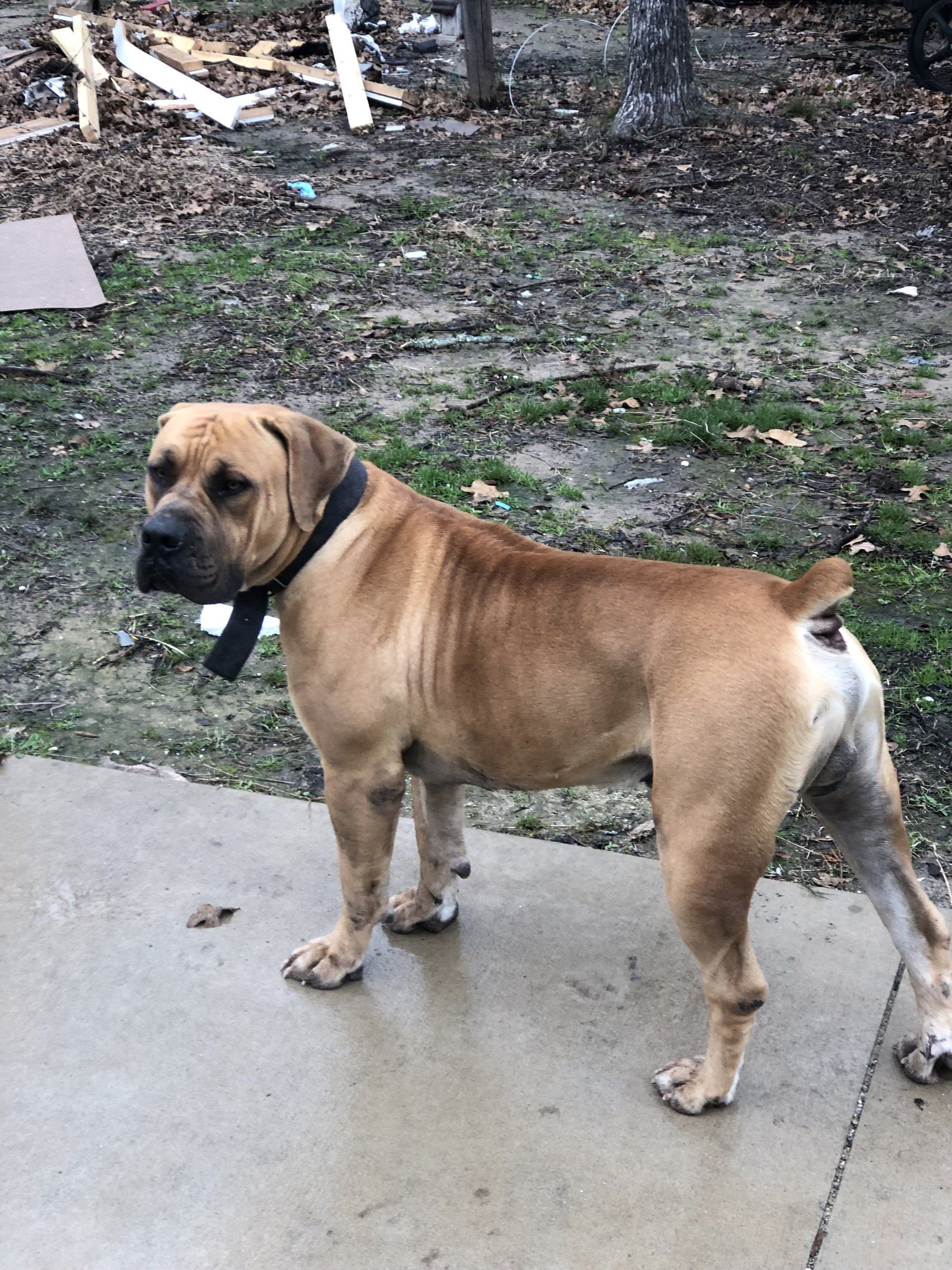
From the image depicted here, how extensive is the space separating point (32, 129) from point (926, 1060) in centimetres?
1230

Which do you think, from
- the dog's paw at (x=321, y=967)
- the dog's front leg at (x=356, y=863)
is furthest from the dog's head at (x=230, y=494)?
the dog's paw at (x=321, y=967)

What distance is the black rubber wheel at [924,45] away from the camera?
12984 millimetres

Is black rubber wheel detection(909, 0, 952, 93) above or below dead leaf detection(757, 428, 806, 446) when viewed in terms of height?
above

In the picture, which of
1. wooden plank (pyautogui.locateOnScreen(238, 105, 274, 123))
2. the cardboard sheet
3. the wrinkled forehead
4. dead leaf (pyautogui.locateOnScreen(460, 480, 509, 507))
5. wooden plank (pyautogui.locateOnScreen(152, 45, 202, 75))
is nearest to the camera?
the wrinkled forehead

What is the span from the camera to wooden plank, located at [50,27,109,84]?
42.2 feet

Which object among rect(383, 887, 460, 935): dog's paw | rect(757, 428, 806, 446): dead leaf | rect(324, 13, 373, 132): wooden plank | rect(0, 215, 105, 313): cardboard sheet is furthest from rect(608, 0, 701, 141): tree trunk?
rect(383, 887, 460, 935): dog's paw

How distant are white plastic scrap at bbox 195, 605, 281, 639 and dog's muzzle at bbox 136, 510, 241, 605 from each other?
208 centimetres

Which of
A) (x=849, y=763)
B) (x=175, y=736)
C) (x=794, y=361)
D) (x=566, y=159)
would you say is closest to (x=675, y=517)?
(x=794, y=361)

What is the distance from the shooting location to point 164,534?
2.94 metres

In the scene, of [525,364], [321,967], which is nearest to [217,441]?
[321,967]

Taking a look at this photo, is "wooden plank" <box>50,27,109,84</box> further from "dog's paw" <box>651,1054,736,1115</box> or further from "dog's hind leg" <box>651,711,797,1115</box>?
"dog's paw" <box>651,1054,736,1115</box>

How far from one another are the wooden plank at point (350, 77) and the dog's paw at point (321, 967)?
36.4 feet

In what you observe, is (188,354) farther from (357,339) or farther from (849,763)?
(849,763)

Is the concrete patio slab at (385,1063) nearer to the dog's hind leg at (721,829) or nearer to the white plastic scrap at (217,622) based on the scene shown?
the dog's hind leg at (721,829)
